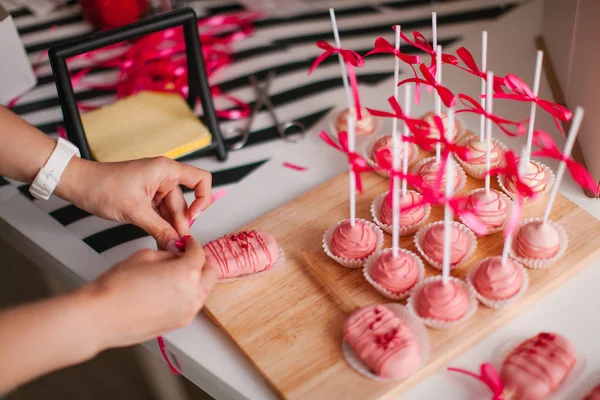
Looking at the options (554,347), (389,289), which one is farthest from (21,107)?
(554,347)

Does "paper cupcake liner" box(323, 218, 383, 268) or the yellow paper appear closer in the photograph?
"paper cupcake liner" box(323, 218, 383, 268)

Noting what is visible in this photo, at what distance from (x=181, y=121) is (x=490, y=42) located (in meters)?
0.88

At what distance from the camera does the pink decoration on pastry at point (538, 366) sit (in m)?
1.01

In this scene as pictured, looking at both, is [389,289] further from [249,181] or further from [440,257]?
[249,181]

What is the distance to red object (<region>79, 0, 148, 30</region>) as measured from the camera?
195 cm

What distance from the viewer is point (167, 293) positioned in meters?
1.02

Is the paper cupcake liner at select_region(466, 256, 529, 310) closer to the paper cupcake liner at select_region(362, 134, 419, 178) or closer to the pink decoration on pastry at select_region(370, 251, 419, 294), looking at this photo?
the pink decoration on pastry at select_region(370, 251, 419, 294)

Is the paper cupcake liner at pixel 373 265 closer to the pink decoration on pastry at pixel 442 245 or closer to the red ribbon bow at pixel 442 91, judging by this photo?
the pink decoration on pastry at pixel 442 245

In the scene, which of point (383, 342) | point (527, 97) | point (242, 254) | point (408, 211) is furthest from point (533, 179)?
point (242, 254)

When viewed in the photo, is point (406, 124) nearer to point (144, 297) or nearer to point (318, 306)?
point (318, 306)

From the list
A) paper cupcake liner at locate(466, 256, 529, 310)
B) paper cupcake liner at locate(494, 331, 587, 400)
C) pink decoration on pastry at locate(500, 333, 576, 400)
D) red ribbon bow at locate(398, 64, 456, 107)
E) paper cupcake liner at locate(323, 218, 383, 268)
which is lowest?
paper cupcake liner at locate(494, 331, 587, 400)

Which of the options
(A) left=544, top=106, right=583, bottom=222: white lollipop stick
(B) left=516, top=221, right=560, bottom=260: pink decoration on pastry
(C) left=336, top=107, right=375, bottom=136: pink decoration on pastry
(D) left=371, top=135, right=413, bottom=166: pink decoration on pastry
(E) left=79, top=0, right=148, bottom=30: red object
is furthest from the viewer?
(E) left=79, top=0, right=148, bottom=30: red object

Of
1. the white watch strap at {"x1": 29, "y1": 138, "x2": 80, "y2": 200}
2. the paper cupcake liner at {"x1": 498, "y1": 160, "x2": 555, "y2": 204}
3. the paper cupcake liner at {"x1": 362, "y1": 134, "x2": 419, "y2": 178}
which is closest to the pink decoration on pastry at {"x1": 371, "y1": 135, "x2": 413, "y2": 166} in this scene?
the paper cupcake liner at {"x1": 362, "y1": 134, "x2": 419, "y2": 178}

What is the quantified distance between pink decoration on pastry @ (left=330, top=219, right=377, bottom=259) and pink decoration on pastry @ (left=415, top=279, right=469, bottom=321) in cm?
15
